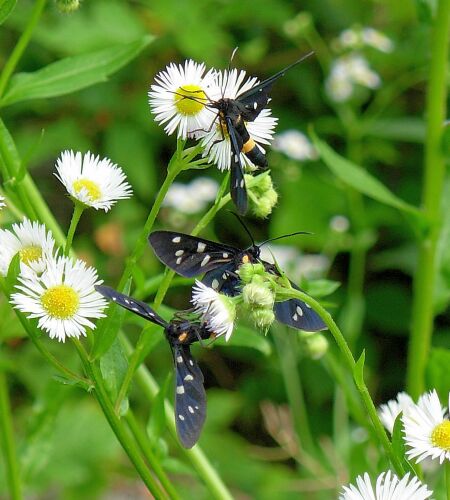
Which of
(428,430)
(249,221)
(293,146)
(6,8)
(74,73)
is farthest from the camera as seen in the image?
(249,221)

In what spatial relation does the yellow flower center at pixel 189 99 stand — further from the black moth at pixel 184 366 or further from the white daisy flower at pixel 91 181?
the black moth at pixel 184 366

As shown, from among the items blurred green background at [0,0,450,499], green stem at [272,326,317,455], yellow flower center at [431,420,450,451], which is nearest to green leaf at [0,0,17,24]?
yellow flower center at [431,420,450,451]

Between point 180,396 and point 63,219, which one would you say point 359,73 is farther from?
point 180,396

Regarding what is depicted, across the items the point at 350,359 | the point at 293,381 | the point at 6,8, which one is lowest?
Result: the point at 350,359

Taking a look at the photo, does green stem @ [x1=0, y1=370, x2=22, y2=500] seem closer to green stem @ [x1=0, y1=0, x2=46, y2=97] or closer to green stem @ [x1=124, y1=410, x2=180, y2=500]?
green stem @ [x1=124, y1=410, x2=180, y2=500]

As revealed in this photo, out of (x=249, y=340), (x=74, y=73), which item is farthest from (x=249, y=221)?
(x=249, y=340)

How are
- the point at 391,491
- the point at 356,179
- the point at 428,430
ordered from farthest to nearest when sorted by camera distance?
1. the point at 356,179
2. the point at 428,430
3. the point at 391,491

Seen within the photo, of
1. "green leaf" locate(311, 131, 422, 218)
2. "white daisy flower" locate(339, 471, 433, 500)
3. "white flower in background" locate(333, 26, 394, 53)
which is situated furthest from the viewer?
"white flower in background" locate(333, 26, 394, 53)

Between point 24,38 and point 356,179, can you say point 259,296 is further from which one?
point 356,179

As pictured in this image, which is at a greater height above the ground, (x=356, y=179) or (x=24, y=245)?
(x=356, y=179)
